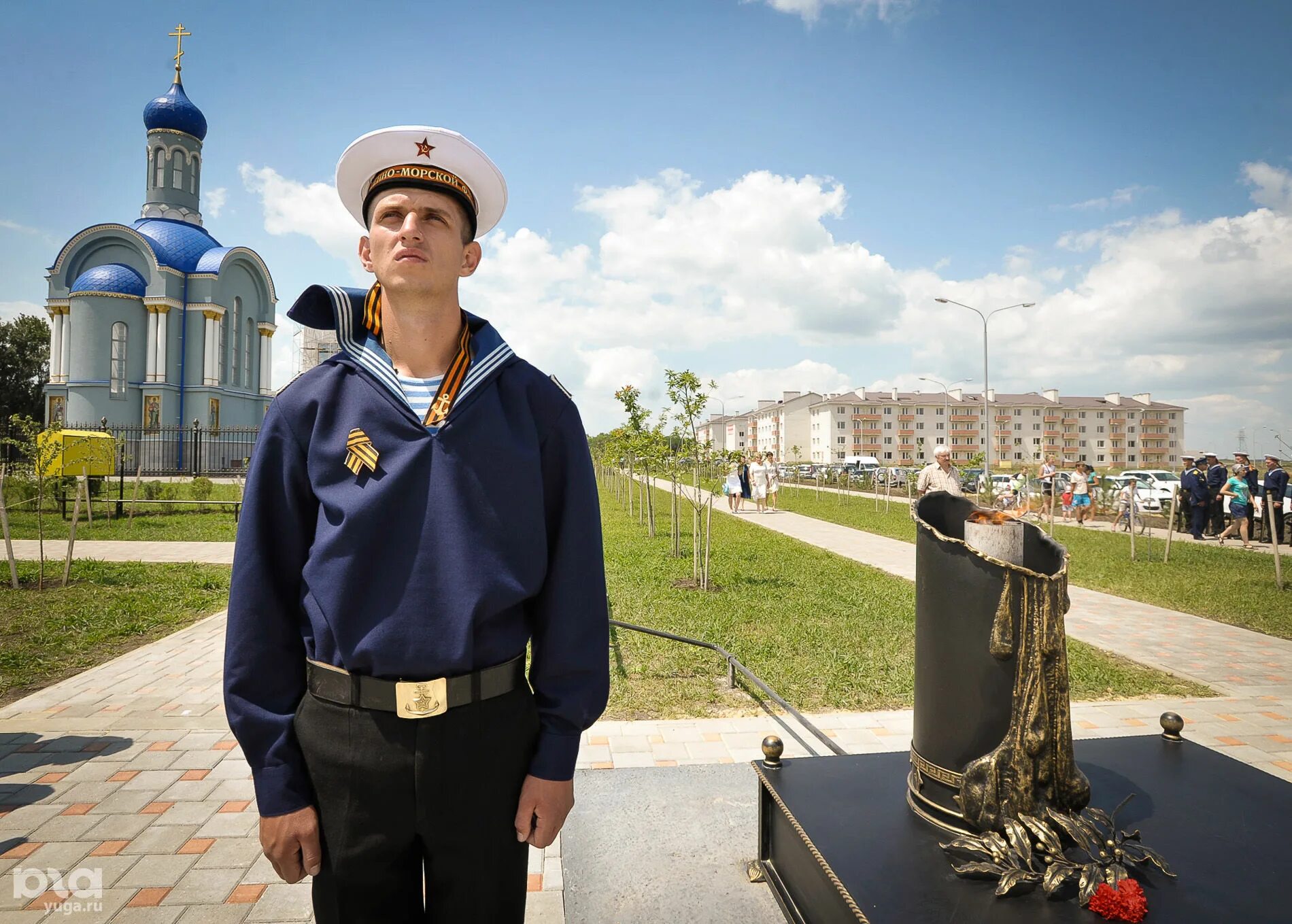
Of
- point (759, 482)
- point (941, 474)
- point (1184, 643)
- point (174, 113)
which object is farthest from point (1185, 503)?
point (174, 113)

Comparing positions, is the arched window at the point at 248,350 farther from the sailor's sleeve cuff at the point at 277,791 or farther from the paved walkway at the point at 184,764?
the sailor's sleeve cuff at the point at 277,791

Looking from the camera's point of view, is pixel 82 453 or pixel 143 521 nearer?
pixel 143 521

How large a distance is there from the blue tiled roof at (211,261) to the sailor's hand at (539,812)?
4174cm

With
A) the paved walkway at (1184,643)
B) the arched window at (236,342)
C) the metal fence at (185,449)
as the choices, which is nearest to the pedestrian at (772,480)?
the paved walkway at (1184,643)

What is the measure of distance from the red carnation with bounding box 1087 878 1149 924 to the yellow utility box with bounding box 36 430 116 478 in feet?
67.3

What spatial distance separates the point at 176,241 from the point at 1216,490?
146 feet

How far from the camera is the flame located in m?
2.55

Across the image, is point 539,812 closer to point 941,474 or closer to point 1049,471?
point 941,474

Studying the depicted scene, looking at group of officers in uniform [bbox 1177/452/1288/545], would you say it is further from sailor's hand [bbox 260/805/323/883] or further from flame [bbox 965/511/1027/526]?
sailor's hand [bbox 260/805/323/883]

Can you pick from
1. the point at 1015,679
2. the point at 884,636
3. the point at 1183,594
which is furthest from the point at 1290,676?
the point at 1015,679

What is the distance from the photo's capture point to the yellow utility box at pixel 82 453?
18.0m

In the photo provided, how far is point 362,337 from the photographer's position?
1883mm

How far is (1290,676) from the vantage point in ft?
20.7

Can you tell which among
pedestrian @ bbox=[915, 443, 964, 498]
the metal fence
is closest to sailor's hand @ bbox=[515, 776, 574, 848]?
pedestrian @ bbox=[915, 443, 964, 498]
